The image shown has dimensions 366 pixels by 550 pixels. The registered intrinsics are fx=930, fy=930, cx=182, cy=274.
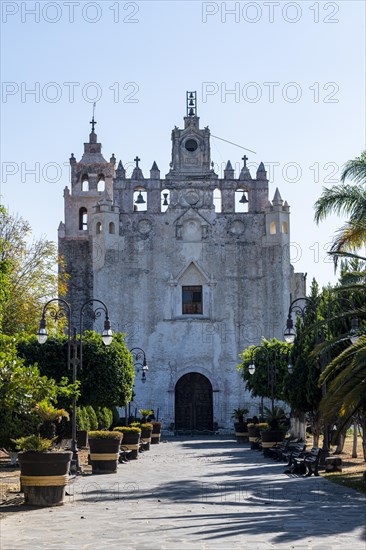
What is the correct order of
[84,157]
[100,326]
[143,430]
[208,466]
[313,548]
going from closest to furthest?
Answer: [313,548] → [208,466] → [143,430] → [100,326] → [84,157]

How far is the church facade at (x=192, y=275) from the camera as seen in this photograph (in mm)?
52375

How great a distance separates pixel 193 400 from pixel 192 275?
716 cm

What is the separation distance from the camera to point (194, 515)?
44.1ft

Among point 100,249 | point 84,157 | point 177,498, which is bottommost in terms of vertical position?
point 177,498

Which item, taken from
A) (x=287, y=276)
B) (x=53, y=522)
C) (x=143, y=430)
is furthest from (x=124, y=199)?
(x=53, y=522)

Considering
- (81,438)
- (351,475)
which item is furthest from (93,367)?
(351,475)

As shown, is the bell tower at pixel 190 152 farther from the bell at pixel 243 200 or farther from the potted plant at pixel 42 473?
the potted plant at pixel 42 473

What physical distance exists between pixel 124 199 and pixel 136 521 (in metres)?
42.0

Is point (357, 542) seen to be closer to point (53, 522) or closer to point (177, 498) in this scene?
point (53, 522)

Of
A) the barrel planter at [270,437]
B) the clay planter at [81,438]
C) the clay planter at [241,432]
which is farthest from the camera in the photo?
the clay planter at [241,432]

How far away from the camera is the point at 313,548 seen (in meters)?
9.86

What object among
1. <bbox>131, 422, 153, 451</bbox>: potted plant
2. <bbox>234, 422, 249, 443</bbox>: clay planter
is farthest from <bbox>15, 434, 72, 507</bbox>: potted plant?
<bbox>234, 422, 249, 443</bbox>: clay planter

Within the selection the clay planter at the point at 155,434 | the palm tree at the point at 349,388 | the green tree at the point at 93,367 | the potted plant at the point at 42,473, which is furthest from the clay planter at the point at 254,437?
the potted plant at the point at 42,473

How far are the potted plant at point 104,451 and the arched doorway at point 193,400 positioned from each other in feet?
96.1
